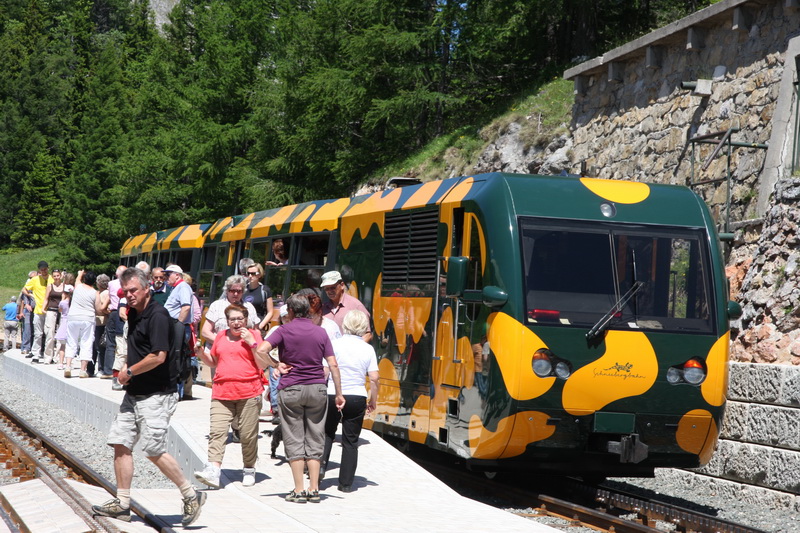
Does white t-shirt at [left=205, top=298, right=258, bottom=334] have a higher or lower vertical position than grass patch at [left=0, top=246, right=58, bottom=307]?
lower

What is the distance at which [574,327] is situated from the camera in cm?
966

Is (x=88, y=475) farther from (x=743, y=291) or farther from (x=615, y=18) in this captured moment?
(x=615, y=18)

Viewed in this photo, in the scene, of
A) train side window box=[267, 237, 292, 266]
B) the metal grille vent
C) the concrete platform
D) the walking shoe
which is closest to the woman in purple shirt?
the walking shoe

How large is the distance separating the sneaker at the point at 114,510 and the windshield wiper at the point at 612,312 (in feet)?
14.2

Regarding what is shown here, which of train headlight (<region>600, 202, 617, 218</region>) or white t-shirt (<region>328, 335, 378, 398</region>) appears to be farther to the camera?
train headlight (<region>600, 202, 617, 218</region>)

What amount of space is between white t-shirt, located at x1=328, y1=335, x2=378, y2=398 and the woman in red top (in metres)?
0.74

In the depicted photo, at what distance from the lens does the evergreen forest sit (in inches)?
1341

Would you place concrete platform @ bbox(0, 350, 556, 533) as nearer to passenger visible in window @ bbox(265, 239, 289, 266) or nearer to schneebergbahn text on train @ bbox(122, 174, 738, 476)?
schneebergbahn text on train @ bbox(122, 174, 738, 476)

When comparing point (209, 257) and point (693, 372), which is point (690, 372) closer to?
point (693, 372)

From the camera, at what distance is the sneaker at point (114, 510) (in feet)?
25.5

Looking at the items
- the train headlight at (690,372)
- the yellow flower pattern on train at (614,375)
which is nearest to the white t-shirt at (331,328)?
the yellow flower pattern on train at (614,375)

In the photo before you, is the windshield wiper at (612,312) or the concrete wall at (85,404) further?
the concrete wall at (85,404)

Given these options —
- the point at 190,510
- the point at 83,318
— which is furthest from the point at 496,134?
the point at 190,510

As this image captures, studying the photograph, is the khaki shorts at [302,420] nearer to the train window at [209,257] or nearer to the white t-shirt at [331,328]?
the white t-shirt at [331,328]
